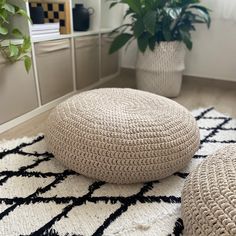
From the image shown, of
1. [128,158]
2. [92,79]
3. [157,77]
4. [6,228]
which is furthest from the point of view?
[92,79]

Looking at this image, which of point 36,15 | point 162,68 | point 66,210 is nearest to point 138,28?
point 162,68

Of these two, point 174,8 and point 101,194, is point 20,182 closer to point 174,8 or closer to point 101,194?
point 101,194

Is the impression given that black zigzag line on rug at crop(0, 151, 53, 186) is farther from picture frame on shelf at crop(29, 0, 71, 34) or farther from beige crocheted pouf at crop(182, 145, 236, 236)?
picture frame on shelf at crop(29, 0, 71, 34)

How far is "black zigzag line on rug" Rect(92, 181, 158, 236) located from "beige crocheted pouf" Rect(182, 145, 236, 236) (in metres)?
0.25

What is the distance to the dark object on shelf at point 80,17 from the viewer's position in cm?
205

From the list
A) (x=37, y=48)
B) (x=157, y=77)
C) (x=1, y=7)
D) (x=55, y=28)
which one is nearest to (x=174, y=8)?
(x=157, y=77)

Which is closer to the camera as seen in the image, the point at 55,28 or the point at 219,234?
the point at 219,234

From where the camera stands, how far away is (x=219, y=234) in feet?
1.93

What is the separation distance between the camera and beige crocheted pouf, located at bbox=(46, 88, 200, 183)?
95cm

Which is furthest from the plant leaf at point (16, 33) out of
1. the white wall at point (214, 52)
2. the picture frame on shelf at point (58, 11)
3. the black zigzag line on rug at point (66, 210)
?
the white wall at point (214, 52)

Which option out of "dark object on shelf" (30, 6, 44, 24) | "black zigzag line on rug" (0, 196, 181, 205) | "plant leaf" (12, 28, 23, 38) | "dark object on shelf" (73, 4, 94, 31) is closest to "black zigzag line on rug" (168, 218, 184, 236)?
"black zigzag line on rug" (0, 196, 181, 205)

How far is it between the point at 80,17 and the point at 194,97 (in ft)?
3.68

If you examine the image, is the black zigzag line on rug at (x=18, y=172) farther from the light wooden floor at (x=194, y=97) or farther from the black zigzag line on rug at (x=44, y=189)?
the light wooden floor at (x=194, y=97)

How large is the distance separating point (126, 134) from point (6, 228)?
50cm
